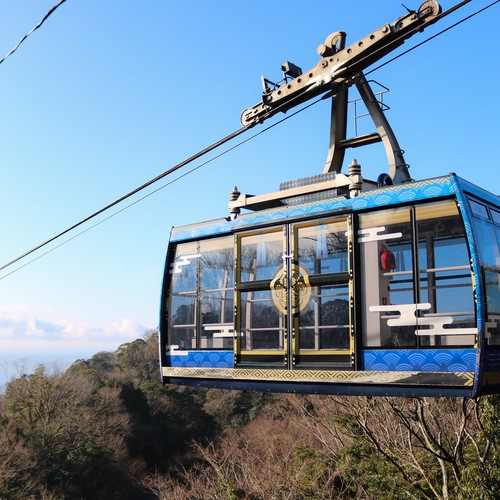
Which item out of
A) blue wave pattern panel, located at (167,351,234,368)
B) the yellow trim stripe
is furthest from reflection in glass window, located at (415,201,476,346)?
blue wave pattern panel, located at (167,351,234,368)

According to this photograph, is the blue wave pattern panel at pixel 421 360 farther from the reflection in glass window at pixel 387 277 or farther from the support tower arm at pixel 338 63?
the support tower arm at pixel 338 63

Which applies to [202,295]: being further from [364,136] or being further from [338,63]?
[338,63]

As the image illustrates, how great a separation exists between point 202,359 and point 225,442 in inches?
1570

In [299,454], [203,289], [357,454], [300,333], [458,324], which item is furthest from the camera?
[299,454]

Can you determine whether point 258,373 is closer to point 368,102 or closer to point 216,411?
point 368,102

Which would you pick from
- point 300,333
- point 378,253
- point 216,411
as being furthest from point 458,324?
point 216,411

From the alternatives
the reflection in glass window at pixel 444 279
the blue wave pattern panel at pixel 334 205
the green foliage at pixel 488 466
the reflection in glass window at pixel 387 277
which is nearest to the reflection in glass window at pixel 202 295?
the blue wave pattern panel at pixel 334 205

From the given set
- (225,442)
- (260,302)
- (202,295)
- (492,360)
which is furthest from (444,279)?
(225,442)

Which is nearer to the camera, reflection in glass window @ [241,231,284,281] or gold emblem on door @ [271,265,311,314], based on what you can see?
gold emblem on door @ [271,265,311,314]

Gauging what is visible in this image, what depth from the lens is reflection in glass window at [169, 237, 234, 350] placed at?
932 centimetres

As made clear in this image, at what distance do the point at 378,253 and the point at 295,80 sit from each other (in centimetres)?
361

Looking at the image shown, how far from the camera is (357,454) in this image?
2544 centimetres

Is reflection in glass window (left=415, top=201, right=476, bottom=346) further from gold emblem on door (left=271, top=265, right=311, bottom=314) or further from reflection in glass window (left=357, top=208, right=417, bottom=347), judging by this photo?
gold emblem on door (left=271, top=265, right=311, bottom=314)

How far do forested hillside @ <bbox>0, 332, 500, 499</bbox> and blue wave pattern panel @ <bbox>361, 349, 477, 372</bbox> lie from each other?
10.7 metres
